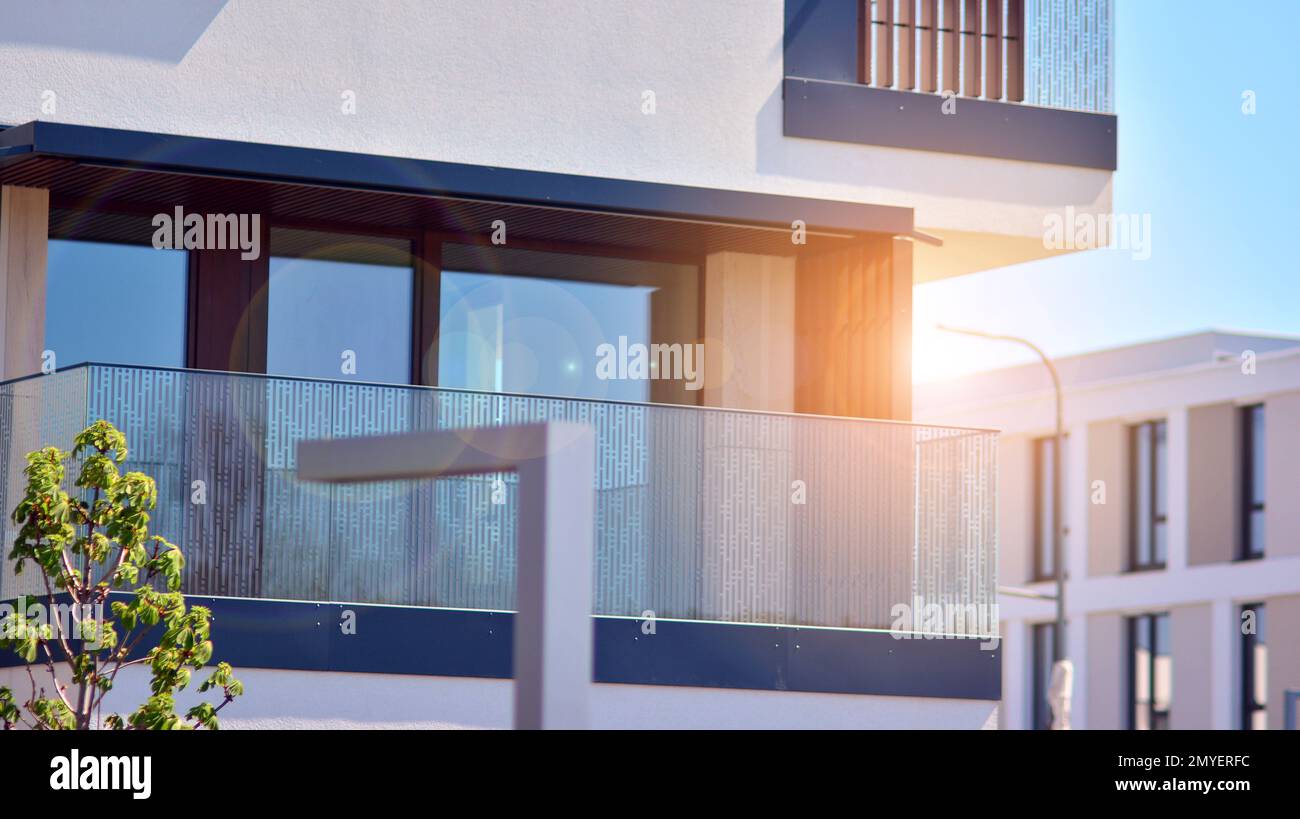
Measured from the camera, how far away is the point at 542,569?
4930 mm

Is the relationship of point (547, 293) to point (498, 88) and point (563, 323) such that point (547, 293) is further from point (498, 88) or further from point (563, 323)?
point (498, 88)

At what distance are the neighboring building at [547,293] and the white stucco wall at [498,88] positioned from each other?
0.02 metres

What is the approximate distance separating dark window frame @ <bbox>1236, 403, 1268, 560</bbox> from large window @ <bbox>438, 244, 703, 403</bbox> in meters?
28.8

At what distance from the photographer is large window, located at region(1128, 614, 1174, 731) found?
139ft

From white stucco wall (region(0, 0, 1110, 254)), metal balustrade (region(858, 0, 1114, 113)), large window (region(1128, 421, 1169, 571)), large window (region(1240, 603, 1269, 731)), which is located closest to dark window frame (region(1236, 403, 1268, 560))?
large window (region(1240, 603, 1269, 731))

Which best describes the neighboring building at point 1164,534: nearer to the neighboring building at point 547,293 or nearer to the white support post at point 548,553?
the neighboring building at point 547,293

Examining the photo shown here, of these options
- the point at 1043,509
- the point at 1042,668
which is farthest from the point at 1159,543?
the point at 1042,668

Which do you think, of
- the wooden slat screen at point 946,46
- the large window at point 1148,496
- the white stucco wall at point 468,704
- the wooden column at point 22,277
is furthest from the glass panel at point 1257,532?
the wooden column at point 22,277

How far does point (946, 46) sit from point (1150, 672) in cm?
3080

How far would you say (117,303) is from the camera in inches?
507

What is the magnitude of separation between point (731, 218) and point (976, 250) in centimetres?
237

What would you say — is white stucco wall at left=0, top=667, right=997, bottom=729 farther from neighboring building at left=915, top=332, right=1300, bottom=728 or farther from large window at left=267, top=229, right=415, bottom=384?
neighboring building at left=915, top=332, right=1300, bottom=728
